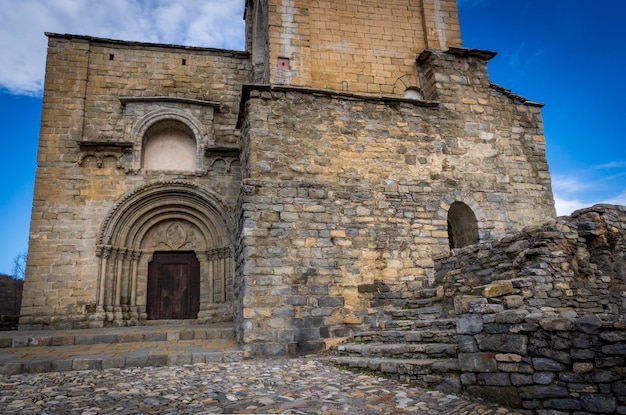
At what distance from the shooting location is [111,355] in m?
6.17

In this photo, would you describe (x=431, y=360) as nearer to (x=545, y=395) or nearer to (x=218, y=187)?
(x=545, y=395)

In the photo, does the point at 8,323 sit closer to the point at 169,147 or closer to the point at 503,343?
the point at 169,147

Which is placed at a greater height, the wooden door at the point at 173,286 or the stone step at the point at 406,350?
the wooden door at the point at 173,286

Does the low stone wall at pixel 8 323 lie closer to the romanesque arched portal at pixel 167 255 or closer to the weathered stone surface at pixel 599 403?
the romanesque arched portal at pixel 167 255

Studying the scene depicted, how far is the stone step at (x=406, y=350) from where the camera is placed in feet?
15.0

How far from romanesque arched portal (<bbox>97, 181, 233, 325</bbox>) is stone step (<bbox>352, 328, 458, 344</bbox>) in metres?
4.91

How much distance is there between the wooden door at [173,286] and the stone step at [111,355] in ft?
11.1

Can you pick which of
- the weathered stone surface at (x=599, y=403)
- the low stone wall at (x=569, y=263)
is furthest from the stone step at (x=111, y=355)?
the weathered stone surface at (x=599, y=403)

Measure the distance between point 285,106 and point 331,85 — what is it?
1.79m

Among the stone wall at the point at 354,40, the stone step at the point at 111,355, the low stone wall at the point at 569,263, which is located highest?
the stone wall at the point at 354,40

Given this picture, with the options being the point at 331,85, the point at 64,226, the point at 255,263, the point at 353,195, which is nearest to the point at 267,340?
the point at 255,263

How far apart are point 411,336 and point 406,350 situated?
0.41m

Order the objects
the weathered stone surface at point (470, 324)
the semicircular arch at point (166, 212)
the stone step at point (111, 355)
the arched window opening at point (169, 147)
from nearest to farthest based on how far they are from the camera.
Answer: the weathered stone surface at point (470, 324), the stone step at point (111, 355), the semicircular arch at point (166, 212), the arched window opening at point (169, 147)

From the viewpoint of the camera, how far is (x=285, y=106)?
777 cm
